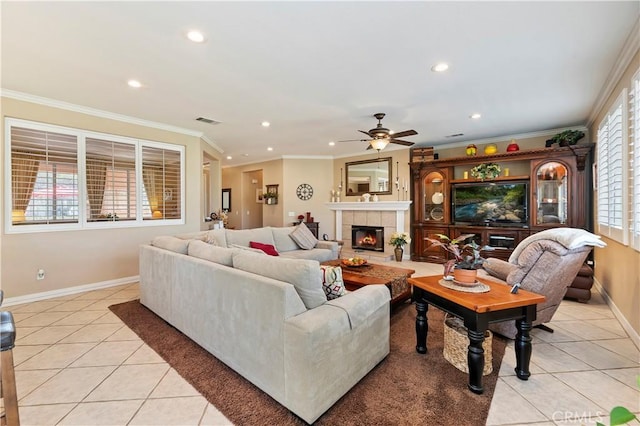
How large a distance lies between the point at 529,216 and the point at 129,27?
20.5 feet

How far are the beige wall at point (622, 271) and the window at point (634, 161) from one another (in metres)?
0.14

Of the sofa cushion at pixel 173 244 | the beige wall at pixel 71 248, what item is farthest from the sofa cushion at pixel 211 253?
the beige wall at pixel 71 248

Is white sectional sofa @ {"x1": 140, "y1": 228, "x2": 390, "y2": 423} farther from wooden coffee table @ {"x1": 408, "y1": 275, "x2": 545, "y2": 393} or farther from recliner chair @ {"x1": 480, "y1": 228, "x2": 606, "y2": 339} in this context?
recliner chair @ {"x1": 480, "y1": 228, "x2": 606, "y2": 339}

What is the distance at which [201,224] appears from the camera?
229 inches

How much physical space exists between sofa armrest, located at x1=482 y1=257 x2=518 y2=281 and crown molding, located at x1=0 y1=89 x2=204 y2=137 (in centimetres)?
511

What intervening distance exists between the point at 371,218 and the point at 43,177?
5.86 m

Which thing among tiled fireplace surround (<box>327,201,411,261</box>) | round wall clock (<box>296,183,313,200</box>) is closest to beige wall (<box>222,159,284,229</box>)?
round wall clock (<box>296,183,313,200</box>)

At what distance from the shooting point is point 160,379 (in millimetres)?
2129

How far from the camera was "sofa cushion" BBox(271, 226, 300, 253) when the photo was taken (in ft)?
17.1

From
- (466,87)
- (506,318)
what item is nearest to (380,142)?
(466,87)

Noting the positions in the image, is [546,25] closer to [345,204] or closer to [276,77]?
[276,77]

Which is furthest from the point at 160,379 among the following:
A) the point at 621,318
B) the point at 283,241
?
the point at 621,318

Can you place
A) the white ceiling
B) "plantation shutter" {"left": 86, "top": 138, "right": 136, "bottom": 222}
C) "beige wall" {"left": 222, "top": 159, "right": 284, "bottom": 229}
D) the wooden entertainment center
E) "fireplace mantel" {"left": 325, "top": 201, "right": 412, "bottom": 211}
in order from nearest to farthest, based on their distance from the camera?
the white ceiling → "plantation shutter" {"left": 86, "top": 138, "right": 136, "bottom": 222} → the wooden entertainment center → "fireplace mantel" {"left": 325, "top": 201, "right": 412, "bottom": 211} → "beige wall" {"left": 222, "top": 159, "right": 284, "bottom": 229}

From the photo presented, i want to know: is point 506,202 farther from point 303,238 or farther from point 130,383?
point 130,383
